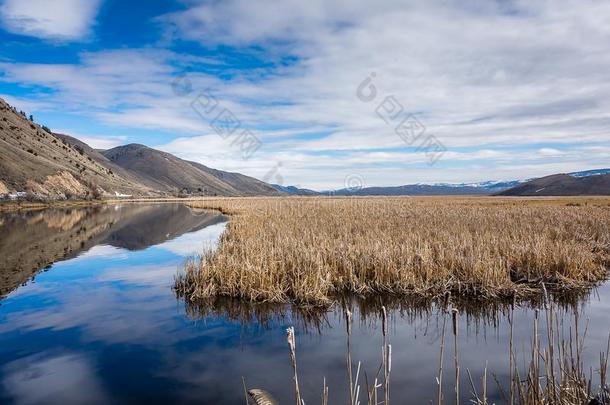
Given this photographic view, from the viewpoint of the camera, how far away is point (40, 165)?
83.6 m

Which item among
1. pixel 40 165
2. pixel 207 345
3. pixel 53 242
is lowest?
pixel 207 345

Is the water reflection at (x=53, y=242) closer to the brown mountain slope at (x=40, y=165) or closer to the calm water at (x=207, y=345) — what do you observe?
the calm water at (x=207, y=345)

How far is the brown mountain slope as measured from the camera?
73.7 metres

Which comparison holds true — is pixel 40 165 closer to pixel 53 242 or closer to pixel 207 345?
pixel 53 242

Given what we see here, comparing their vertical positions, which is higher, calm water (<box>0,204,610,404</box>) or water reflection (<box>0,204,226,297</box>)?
water reflection (<box>0,204,226,297</box>)

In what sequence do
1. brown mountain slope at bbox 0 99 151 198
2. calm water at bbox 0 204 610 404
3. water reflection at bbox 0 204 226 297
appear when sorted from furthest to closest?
brown mountain slope at bbox 0 99 151 198 < water reflection at bbox 0 204 226 297 < calm water at bbox 0 204 610 404

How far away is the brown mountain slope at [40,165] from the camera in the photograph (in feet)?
242

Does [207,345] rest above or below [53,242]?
below

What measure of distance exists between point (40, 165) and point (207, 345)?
302 ft

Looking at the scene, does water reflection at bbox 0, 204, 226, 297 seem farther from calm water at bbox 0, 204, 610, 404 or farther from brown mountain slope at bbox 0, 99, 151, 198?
brown mountain slope at bbox 0, 99, 151, 198

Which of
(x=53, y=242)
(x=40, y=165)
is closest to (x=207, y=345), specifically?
(x=53, y=242)

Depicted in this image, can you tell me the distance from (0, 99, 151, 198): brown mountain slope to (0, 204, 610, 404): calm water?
70.1m

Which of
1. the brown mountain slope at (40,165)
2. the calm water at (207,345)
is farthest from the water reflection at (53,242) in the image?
the brown mountain slope at (40,165)

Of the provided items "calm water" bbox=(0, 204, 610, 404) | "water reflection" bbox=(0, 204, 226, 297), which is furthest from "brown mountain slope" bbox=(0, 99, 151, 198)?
Answer: "calm water" bbox=(0, 204, 610, 404)
